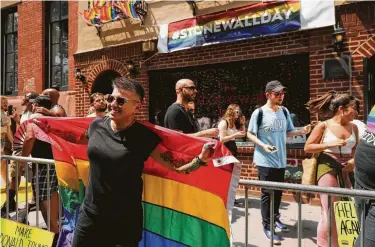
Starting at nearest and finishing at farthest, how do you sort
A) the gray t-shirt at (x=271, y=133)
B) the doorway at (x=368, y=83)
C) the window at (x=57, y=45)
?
the gray t-shirt at (x=271, y=133) → the doorway at (x=368, y=83) → the window at (x=57, y=45)

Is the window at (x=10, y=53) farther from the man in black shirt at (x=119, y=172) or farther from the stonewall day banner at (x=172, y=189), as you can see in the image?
the man in black shirt at (x=119, y=172)

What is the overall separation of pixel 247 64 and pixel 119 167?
5.23 metres

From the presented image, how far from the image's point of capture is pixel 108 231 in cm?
258

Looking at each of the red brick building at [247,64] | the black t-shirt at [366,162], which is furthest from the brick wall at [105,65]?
the black t-shirt at [366,162]

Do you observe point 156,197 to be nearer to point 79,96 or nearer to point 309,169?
point 309,169

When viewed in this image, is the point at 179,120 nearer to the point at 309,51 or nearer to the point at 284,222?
the point at 284,222

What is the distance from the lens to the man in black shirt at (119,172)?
2523 millimetres

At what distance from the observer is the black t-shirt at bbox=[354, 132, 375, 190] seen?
2.46m

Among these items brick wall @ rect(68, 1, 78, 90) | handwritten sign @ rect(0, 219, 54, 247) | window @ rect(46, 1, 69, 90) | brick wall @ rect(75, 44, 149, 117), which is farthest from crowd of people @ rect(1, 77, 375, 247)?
window @ rect(46, 1, 69, 90)

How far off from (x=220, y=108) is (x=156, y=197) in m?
4.90

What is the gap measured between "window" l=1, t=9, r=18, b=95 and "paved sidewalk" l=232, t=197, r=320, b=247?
9.59 metres

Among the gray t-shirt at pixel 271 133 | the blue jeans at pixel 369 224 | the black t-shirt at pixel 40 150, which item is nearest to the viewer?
the blue jeans at pixel 369 224

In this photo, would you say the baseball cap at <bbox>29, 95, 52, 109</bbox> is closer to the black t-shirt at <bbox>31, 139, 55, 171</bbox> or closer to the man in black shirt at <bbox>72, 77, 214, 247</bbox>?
the black t-shirt at <bbox>31, 139, 55, 171</bbox>

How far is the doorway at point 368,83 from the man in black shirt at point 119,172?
4.29m
